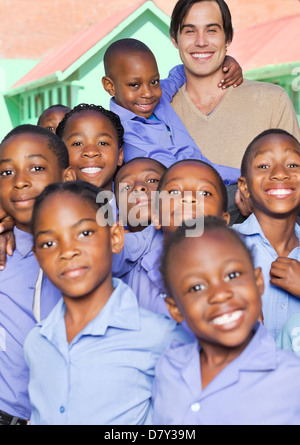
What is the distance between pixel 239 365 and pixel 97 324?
1.73ft

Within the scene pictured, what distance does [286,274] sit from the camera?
8.93 feet

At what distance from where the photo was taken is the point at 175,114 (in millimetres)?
3994

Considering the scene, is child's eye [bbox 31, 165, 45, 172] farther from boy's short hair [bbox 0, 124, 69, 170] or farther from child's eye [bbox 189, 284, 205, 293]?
child's eye [bbox 189, 284, 205, 293]

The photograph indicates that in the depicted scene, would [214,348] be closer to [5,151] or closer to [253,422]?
[253,422]

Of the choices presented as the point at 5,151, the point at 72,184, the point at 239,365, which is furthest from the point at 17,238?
the point at 239,365

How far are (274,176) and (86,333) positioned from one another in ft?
3.96

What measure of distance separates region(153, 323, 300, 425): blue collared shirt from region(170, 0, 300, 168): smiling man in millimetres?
1973

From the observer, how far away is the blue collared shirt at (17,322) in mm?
2713

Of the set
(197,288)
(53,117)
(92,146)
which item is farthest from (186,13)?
(197,288)

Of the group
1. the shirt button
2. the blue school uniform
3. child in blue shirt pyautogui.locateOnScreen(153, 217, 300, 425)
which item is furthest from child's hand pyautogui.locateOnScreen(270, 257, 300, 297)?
the shirt button

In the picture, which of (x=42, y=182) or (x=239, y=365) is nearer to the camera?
(x=239, y=365)

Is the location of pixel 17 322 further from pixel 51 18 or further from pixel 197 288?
pixel 51 18

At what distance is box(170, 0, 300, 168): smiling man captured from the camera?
3.87m

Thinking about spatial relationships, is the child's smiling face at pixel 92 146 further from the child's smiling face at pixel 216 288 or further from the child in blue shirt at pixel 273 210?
the child's smiling face at pixel 216 288
